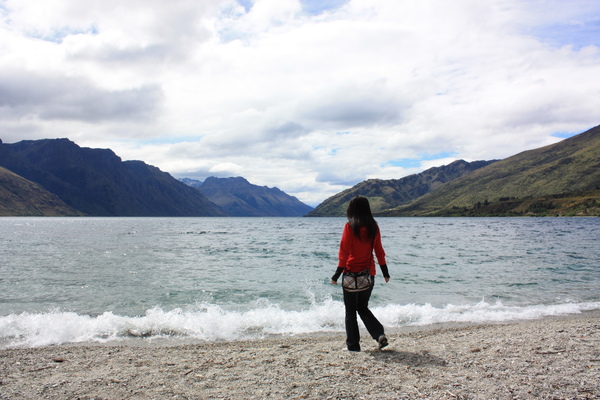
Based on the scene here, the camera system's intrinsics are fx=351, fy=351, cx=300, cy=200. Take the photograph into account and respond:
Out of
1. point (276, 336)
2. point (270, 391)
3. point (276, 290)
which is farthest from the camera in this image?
point (276, 290)

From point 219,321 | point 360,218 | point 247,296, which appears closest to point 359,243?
point 360,218

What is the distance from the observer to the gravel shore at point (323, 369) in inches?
251

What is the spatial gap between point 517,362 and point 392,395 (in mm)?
3515

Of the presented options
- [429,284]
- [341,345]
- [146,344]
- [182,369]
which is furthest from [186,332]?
[429,284]

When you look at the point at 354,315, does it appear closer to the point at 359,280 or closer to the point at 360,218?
the point at 359,280

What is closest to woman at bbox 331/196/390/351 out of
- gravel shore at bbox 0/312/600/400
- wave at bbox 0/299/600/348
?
gravel shore at bbox 0/312/600/400

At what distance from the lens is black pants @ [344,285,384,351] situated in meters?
8.45

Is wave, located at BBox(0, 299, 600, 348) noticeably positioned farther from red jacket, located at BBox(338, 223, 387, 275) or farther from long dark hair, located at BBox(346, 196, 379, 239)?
long dark hair, located at BBox(346, 196, 379, 239)

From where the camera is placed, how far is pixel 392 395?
6.08 metres

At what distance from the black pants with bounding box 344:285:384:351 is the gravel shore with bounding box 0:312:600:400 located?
38 cm

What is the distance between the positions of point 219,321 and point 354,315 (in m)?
6.33

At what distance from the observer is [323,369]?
7.50 meters

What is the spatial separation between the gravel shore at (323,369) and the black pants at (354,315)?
0.38 metres

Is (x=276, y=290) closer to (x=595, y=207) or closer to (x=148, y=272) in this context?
(x=148, y=272)
